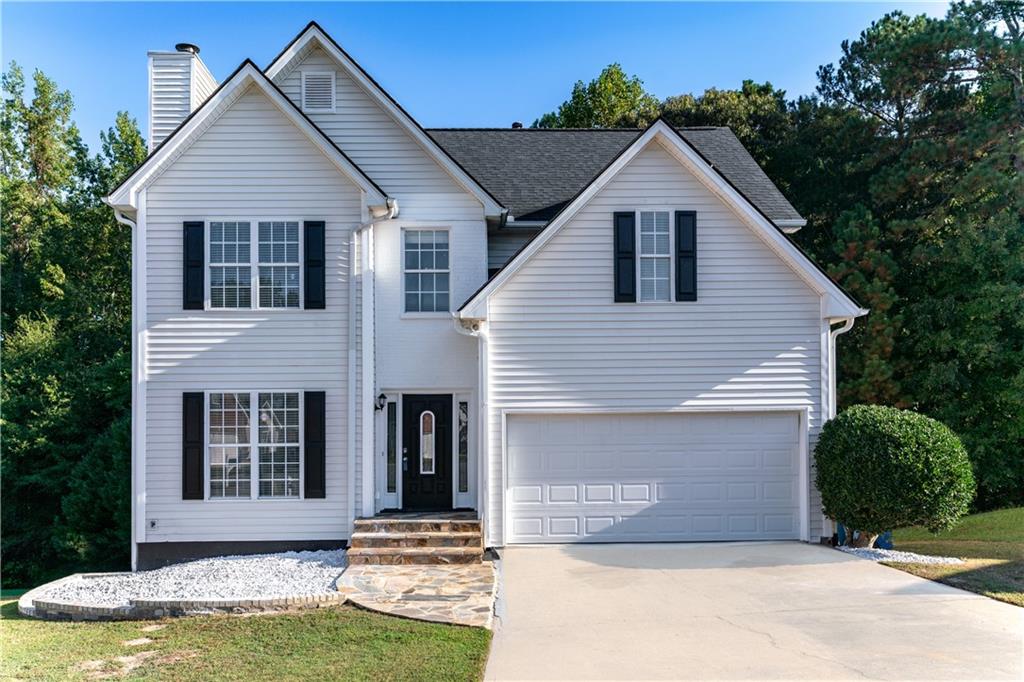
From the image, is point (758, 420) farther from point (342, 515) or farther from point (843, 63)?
point (843, 63)

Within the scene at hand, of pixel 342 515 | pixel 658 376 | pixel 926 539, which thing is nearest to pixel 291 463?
pixel 342 515

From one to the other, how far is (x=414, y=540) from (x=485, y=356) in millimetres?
3143

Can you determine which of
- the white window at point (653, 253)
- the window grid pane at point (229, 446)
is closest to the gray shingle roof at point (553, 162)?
the white window at point (653, 253)

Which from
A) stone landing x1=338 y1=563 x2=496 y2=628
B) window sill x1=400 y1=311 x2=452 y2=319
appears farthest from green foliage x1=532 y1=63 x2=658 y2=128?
stone landing x1=338 y1=563 x2=496 y2=628

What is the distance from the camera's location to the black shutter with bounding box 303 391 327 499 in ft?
40.7

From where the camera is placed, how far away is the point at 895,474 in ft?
36.6

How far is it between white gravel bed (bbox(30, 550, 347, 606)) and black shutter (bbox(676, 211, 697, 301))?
703cm

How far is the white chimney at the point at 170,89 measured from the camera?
44.5ft

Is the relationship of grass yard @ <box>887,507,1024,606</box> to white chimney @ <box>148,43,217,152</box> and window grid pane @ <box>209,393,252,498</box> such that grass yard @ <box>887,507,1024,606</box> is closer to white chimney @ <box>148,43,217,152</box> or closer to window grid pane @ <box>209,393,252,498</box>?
window grid pane @ <box>209,393,252,498</box>

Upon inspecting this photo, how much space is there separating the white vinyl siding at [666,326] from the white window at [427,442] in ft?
5.81

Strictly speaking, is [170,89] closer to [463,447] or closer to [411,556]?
[463,447]

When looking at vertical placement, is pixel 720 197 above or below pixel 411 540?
above

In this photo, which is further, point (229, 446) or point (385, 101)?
point (385, 101)

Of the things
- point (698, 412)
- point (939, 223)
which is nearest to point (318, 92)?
point (698, 412)
